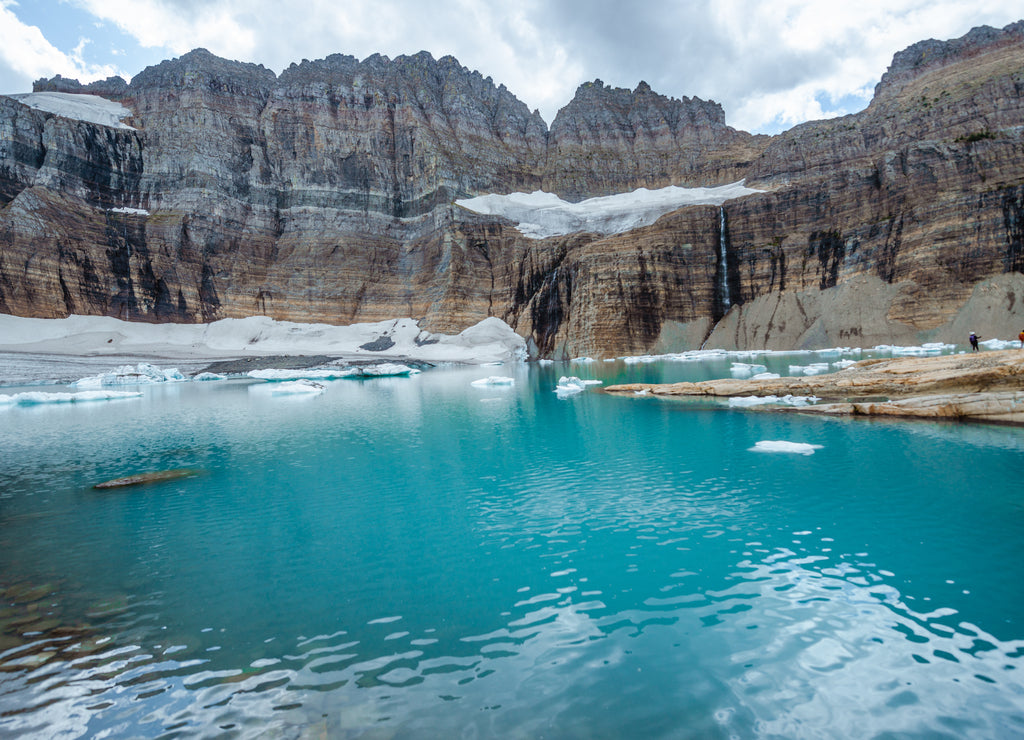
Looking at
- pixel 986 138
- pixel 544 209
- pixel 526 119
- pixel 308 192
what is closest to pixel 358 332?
pixel 308 192

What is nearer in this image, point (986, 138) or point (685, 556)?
point (685, 556)

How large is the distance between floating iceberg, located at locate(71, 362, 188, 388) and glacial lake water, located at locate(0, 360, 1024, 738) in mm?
43285

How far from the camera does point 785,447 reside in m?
14.4

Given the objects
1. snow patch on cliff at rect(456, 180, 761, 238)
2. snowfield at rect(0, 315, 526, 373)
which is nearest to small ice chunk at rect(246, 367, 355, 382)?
snowfield at rect(0, 315, 526, 373)

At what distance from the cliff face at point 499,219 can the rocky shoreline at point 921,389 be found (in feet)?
145

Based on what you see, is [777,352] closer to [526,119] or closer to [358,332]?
[358,332]

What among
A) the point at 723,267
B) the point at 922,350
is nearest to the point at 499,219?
the point at 723,267

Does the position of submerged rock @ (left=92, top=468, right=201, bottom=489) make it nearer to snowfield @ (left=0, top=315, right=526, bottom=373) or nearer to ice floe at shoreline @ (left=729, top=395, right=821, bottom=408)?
ice floe at shoreline @ (left=729, top=395, right=821, bottom=408)

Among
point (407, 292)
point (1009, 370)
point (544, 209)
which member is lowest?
point (1009, 370)

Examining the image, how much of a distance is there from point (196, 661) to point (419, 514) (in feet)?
18.0

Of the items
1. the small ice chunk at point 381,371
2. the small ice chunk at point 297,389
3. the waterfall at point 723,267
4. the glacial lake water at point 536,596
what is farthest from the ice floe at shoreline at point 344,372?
the waterfall at point 723,267

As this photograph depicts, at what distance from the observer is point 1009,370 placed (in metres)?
17.3

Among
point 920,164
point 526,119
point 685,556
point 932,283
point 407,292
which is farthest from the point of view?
point 526,119

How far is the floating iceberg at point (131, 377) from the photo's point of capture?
49.8 meters
